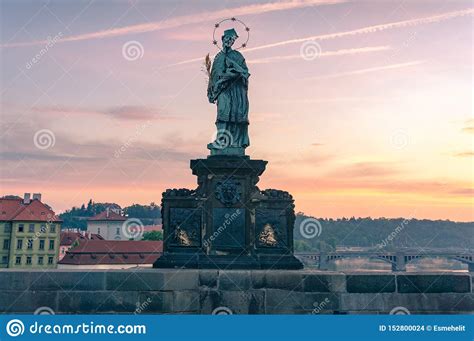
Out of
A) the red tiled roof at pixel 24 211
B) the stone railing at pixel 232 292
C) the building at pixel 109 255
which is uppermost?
the red tiled roof at pixel 24 211

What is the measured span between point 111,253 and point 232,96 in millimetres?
66288

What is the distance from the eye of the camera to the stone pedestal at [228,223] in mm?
10688

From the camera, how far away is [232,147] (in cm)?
1191

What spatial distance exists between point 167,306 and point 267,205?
3360 mm

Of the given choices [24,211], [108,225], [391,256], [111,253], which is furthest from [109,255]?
[391,256]

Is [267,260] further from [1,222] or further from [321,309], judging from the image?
[1,222]

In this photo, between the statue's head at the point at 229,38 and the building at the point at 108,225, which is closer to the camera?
the statue's head at the point at 229,38

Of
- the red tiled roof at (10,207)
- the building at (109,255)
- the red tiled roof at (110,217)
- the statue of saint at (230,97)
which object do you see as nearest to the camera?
the statue of saint at (230,97)

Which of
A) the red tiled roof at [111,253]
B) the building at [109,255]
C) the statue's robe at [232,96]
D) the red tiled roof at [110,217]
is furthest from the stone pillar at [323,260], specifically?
the statue's robe at [232,96]

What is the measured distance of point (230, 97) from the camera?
476 inches

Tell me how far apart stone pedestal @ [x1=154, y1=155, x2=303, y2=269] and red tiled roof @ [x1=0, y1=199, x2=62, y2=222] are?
202 ft

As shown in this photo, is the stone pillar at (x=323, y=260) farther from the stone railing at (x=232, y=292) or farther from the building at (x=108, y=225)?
the stone railing at (x=232, y=292)

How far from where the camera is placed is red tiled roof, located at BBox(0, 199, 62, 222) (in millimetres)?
65688

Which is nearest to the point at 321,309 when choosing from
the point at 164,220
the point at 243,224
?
the point at 243,224
